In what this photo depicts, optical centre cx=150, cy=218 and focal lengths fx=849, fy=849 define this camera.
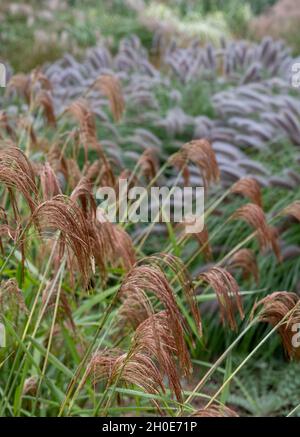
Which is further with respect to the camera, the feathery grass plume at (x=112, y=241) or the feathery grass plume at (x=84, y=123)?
the feathery grass plume at (x=84, y=123)

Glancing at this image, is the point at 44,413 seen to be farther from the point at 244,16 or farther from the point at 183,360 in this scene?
the point at 244,16

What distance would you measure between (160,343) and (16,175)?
0.43 metres

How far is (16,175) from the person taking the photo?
1583 millimetres

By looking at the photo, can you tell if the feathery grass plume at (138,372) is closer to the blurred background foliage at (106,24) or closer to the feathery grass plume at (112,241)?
the feathery grass plume at (112,241)

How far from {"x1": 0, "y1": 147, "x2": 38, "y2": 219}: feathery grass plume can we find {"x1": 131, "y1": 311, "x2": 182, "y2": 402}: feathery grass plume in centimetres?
33

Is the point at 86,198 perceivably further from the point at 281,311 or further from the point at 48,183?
the point at 281,311

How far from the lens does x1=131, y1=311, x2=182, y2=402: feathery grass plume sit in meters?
1.64

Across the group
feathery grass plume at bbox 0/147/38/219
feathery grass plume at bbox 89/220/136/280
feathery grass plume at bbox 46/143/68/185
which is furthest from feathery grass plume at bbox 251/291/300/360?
feathery grass plume at bbox 46/143/68/185

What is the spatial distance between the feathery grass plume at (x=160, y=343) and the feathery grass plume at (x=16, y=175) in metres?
0.33

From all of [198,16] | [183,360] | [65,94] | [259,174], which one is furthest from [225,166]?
[198,16]

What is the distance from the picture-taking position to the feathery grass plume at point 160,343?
5.38 ft

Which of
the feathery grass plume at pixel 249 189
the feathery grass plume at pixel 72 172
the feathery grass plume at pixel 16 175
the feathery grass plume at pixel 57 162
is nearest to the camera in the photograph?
the feathery grass plume at pixel 16 175

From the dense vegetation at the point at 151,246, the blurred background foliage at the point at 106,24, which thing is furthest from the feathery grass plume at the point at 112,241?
the blurred background foliage at the point at 106,24

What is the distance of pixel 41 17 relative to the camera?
12.0m
